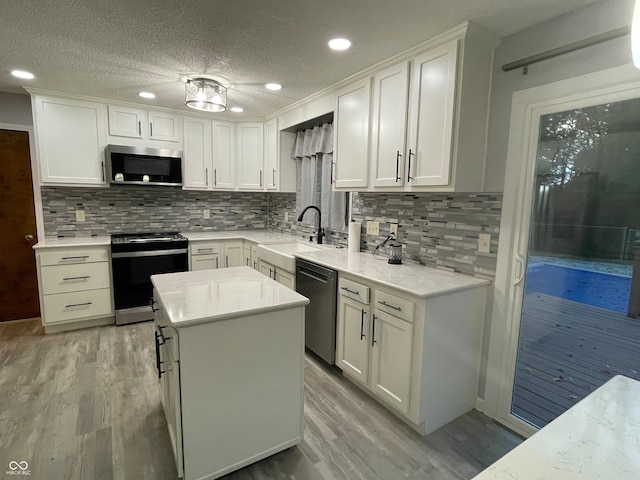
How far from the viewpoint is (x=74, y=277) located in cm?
332

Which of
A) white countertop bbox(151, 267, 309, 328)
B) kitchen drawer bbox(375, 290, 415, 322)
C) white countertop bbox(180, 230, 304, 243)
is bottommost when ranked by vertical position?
kitchen drawer bbox(375, 290, 415, 322)

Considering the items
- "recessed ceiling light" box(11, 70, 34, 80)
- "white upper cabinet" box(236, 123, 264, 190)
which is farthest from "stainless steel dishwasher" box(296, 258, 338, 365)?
"recessed ceiling light" box(11, 70, 34, 80)

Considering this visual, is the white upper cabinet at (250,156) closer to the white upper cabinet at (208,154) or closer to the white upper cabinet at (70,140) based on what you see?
the white upper cabinet at (208,154)

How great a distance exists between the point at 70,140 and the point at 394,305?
3.63 m

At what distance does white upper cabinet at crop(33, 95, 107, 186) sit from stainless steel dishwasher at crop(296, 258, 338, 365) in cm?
255

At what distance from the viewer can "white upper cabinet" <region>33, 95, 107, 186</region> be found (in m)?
3.30

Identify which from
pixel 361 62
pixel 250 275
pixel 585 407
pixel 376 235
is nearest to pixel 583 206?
pixel 585 407

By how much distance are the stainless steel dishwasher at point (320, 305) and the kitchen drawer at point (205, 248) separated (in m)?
1.52

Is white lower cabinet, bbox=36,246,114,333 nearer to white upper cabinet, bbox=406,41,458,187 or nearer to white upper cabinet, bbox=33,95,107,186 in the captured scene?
white upper cabinet, bbox=33,95,107,186

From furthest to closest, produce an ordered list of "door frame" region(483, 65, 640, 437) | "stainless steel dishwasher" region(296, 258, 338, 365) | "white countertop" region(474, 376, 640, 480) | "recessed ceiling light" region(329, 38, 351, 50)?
"stainless steel dishwasher" region(296, 258, 338, 365)
"recessed ceiling light" region(329, 38, 351, 50)
"door frame" region(483, 65, 640, 437)
"white countertop" region(474, 376, 640, 480)

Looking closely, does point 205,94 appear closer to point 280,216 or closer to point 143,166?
point 143,166

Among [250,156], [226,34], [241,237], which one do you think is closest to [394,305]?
[226,34]

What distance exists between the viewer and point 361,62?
2.43m

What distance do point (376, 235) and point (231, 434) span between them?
6.29 feet
